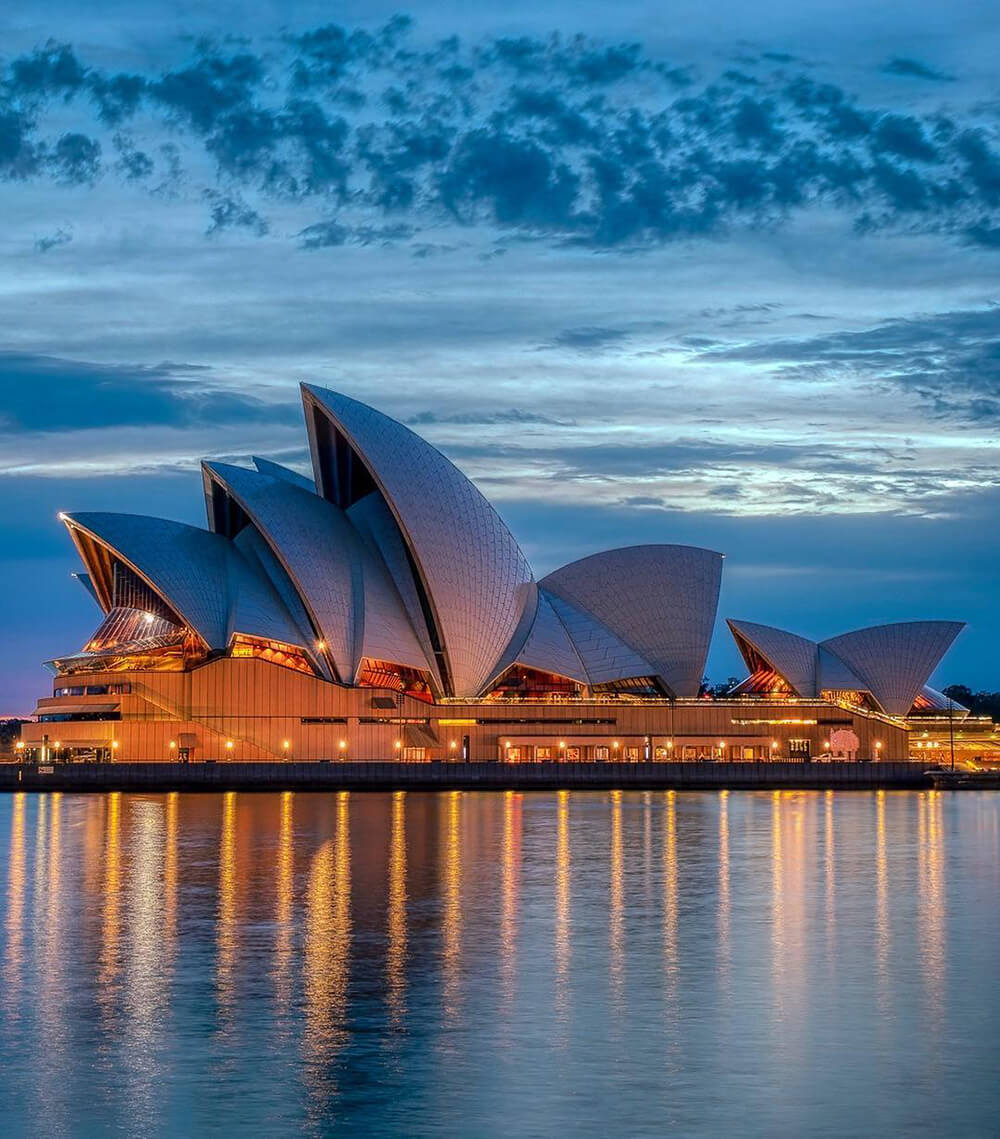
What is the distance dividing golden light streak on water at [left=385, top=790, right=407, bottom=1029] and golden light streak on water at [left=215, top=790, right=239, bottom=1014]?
6.23 feet

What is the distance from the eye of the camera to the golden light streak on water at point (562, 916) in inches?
761

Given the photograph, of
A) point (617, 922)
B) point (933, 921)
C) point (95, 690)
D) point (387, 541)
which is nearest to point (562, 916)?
point (617, 922)

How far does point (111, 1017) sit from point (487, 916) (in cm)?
888

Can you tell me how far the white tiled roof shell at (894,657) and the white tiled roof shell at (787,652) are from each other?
4.56ft

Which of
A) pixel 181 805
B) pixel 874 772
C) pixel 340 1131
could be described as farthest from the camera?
pixel 874 772

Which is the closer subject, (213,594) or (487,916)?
(487,916)

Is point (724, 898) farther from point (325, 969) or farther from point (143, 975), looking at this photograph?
point (143, 975)

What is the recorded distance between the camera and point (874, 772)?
75.3m

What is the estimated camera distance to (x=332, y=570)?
68.1m

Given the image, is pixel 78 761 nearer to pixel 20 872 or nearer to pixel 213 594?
pixel 213 594

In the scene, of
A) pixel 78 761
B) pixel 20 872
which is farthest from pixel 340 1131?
pixel 78 761

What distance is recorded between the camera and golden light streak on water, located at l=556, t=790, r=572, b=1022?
19328 millimetres

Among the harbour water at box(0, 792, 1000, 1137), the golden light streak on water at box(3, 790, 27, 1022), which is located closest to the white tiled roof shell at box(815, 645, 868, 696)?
the harbour water at box(0, 792, 1000, 1137)

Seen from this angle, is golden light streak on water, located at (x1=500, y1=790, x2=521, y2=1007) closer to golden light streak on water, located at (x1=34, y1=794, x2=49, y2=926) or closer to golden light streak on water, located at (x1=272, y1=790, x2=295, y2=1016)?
golden light streak on water, located at (x1=272, y1=790, x2=295, y2=1016)
